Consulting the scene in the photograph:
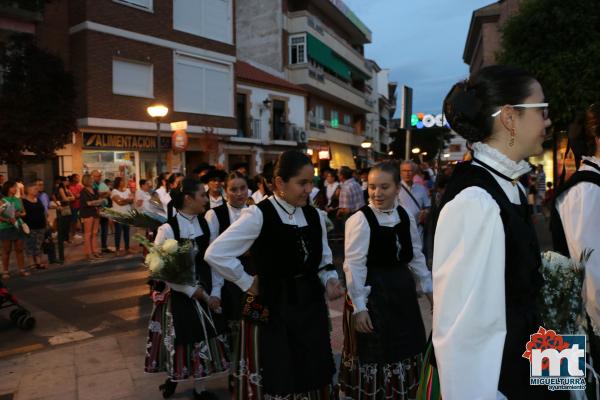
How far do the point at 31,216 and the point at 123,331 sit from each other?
5571mm

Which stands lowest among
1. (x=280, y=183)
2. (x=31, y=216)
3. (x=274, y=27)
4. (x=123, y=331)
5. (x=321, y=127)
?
(x=123, y=331)

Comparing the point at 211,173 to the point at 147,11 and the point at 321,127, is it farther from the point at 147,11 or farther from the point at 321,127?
the point at 321,127

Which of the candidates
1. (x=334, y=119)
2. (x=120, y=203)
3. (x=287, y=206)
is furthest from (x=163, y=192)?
(x=334, y=119)

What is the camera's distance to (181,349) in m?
4.25

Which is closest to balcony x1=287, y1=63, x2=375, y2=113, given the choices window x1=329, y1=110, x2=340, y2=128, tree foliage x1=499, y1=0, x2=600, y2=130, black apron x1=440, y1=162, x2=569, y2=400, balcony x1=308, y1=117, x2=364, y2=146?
window x1=329, y1=110, x2=340, y2=128

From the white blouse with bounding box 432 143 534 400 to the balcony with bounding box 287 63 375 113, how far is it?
31.0 metres

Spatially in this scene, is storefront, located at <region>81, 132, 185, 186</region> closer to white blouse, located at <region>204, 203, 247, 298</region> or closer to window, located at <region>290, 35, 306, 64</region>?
window, located at <region>290, 35, 306, 64</region>

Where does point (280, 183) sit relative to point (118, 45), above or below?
below

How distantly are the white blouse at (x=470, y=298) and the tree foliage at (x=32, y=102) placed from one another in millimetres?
16116

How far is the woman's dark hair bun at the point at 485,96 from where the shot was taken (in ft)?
5.90

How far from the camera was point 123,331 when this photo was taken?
633cm

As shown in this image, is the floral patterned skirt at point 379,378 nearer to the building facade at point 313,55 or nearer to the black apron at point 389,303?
the black apron at point 389,303

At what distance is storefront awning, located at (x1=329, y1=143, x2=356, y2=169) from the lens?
38041mm

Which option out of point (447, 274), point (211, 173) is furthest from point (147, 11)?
point (447, 274)
